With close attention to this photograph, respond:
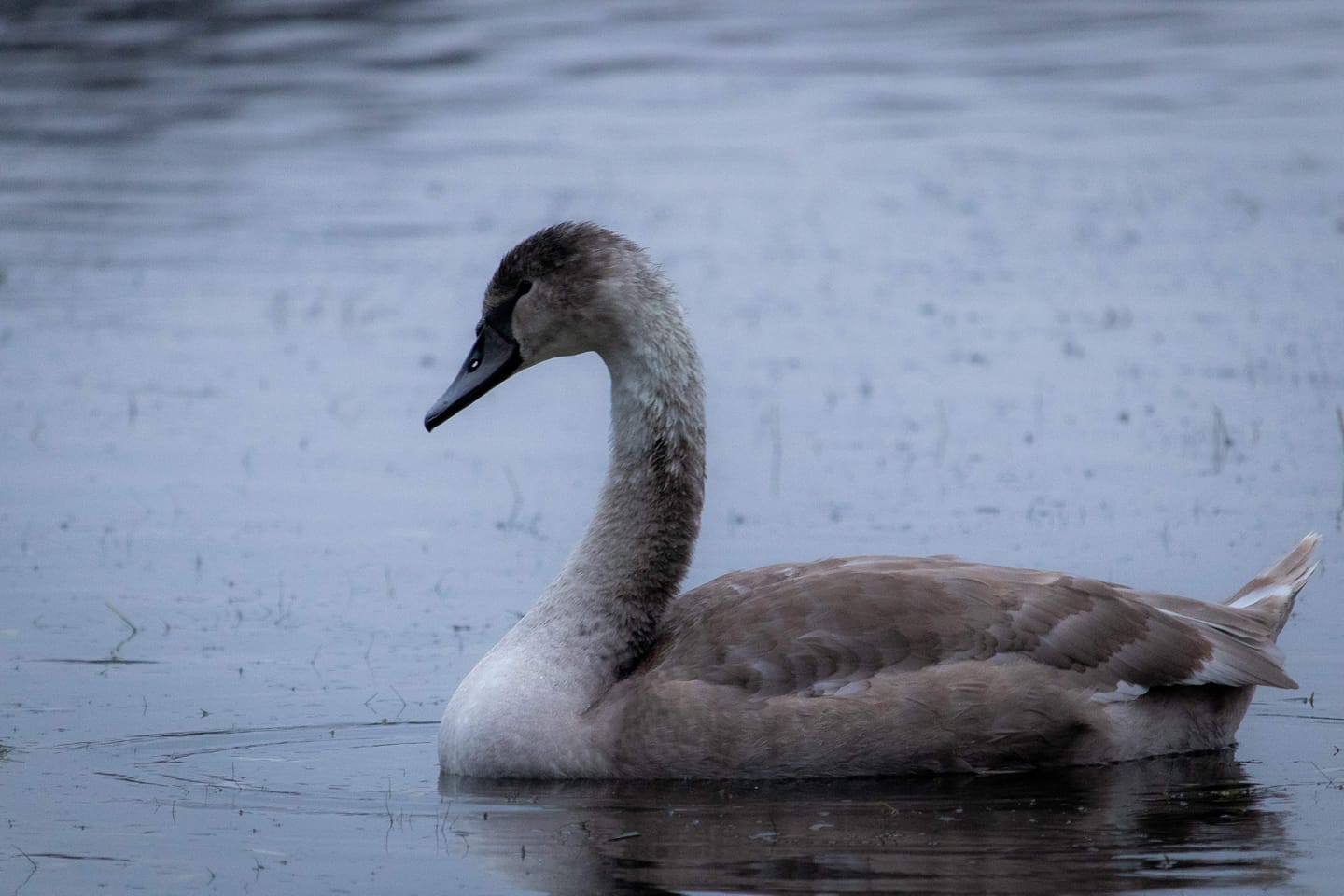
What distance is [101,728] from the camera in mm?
8898

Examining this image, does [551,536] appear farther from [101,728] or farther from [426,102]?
[426,102]

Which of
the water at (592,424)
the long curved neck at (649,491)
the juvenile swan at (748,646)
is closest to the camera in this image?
the water at (592,424)

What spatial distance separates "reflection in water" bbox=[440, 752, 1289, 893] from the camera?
692cm

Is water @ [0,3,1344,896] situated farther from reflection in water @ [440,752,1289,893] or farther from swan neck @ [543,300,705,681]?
swan neck @ [543,300,705,681]

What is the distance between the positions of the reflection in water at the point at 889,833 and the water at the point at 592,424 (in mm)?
27

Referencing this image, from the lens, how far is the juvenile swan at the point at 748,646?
8.21 meters

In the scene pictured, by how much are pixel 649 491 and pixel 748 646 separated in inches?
33.4

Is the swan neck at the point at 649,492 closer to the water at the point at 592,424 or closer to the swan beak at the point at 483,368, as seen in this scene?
the swan beak at the point at 483,368

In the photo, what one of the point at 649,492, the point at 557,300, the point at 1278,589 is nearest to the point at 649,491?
the point at 649,492

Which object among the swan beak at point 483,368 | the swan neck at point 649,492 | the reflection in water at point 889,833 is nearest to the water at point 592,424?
the reflection in water at point 889,833

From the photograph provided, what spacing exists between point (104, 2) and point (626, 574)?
3370 cm

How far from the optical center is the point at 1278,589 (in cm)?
916

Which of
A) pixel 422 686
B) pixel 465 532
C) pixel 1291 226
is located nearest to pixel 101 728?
pixel 422 686

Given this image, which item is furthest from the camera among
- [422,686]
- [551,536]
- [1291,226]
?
[1291,226]
